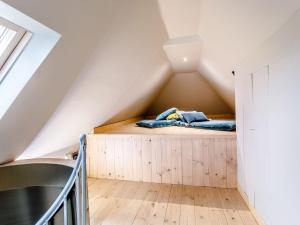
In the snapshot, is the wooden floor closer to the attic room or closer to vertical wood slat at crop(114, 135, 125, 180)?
the attic room

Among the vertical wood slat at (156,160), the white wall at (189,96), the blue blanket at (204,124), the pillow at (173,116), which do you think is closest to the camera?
the vertical wood slat at (156,160)

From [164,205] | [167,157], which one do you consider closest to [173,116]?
[167,157]

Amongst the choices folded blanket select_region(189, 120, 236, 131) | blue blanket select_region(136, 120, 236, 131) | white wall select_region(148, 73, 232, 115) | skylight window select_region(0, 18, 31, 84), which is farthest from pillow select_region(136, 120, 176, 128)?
skylight window select_region(0, 18, 31, 84)

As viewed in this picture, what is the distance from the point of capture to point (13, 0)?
0.81 meters

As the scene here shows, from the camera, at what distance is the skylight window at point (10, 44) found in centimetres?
117

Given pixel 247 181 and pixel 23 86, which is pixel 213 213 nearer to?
pixel 247 181

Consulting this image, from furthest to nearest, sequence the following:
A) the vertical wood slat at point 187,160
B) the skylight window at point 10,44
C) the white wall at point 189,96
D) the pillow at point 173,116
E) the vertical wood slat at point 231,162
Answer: the white wall at point 189,96
the pillow at point 173,116
the vertical wood slat at point 187,160
the vertical wood slat at point 231,162
the skylight window at point 10,44

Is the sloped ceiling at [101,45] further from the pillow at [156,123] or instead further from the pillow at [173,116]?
the pillow at [173,116]

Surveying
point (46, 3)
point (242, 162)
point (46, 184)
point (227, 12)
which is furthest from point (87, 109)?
point (242, 162)

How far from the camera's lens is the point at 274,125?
1.27 metres

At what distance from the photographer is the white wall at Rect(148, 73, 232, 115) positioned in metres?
4.43

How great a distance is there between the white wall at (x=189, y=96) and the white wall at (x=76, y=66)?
84.9 inches

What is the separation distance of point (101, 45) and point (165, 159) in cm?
163

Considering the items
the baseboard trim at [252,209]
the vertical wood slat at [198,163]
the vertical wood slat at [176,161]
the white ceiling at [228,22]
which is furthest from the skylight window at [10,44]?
the baseboard trim at [252,209]
